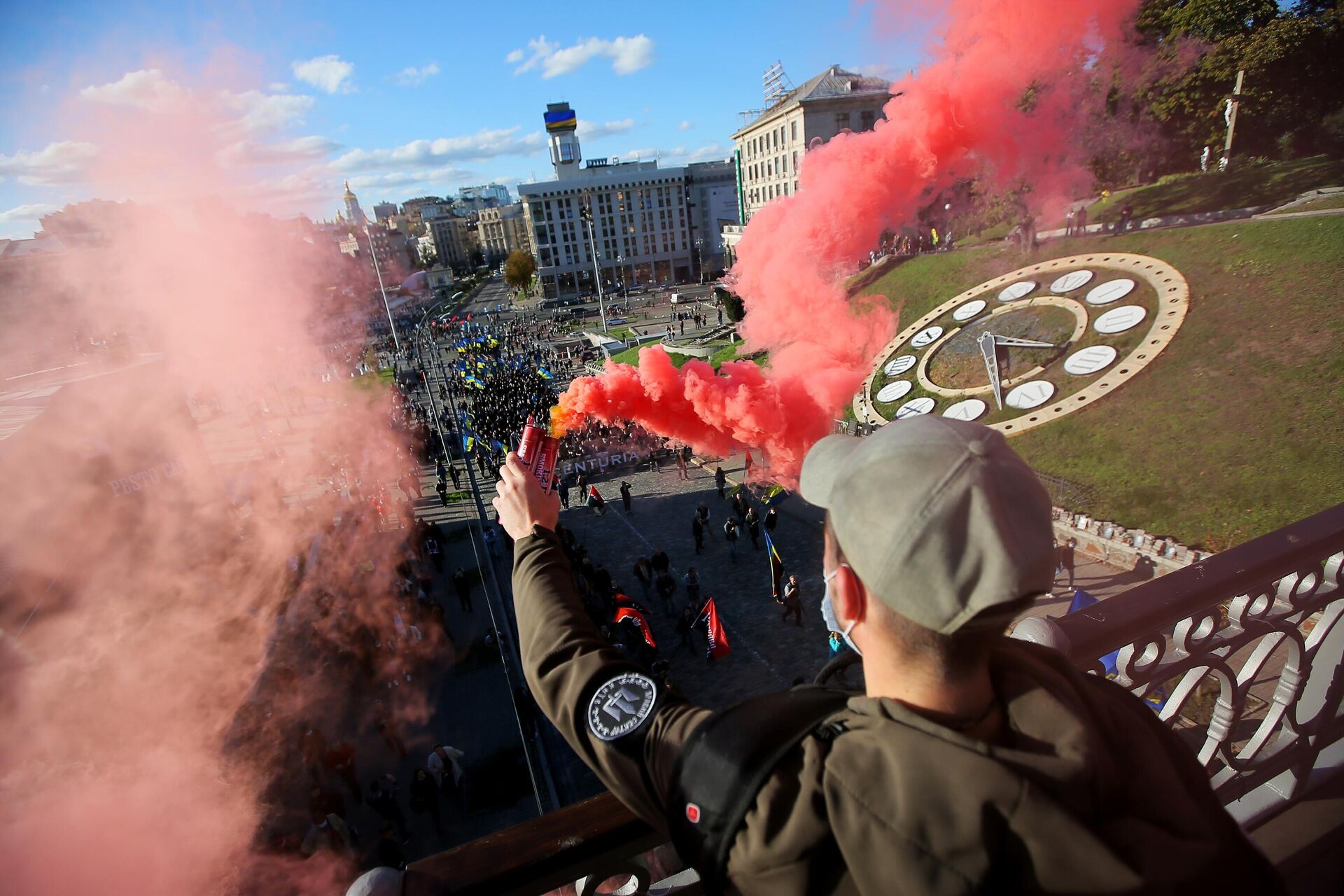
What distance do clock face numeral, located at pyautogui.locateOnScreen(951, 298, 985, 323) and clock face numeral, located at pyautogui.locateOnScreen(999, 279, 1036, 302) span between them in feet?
2.09

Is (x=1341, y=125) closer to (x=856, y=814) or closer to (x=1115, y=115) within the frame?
(x=1115, y=115)

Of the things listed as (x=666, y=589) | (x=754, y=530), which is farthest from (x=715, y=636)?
(x=754, y=530)

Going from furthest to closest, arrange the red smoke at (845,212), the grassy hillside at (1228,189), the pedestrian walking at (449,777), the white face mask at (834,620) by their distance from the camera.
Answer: the grassy hillside at (1228,189), the red smoke at (845,212), the pedestrian walking at (449,777), the white face mask at (834,620)

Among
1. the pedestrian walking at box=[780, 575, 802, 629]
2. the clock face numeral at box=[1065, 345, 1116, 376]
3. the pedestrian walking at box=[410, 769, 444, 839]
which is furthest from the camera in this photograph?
the clock face numeral at box=[1065, 345, 1116, 376]

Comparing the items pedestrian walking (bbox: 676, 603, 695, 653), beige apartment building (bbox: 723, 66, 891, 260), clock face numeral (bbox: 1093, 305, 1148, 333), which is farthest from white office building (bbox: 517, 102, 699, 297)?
pedestrian walking (bbox: 676, 603, 695, 653)

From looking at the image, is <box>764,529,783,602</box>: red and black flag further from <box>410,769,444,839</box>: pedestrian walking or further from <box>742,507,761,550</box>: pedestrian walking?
<box>410,769,444,839</box>: pedestrian walking

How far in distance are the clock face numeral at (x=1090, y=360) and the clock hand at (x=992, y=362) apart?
178cm

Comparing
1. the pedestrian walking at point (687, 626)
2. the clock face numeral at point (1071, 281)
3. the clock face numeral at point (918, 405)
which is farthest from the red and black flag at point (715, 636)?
the clock face numeral at point (1071, 281)

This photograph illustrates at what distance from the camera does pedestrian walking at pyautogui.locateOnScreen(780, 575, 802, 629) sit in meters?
14.9

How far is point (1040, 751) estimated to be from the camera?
1268 mm

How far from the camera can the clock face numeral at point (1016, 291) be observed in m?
21.2

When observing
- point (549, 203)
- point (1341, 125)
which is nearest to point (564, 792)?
point (1341, 125)

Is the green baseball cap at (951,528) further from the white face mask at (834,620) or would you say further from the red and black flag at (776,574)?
the red and black flag at (776,574)

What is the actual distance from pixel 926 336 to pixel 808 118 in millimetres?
22852
